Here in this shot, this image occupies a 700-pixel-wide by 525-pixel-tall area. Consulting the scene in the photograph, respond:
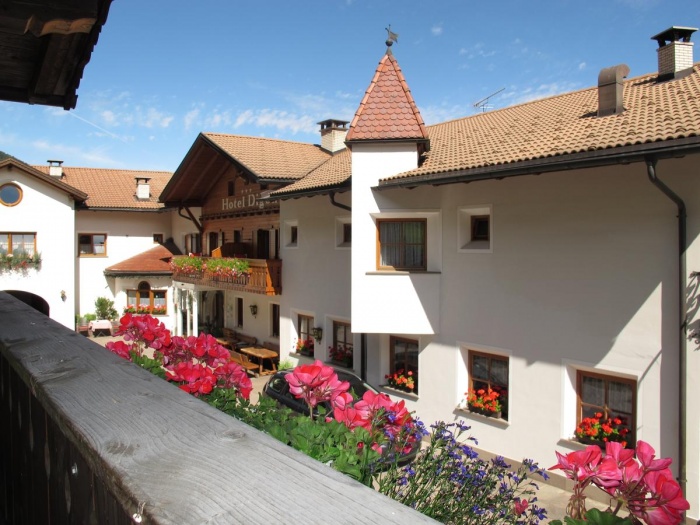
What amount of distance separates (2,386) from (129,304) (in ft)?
88.1

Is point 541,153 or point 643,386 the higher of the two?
point 541,153

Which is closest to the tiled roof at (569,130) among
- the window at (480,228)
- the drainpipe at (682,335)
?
the drainpipe at (682,335)

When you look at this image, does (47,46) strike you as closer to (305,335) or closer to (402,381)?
(402,381)

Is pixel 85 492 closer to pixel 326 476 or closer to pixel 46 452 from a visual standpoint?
pixel 46 452

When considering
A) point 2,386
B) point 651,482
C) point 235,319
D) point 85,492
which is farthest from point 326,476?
point 235,319

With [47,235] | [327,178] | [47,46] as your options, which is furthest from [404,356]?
[47,235]

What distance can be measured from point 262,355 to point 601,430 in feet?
37.5

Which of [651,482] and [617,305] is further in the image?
[617,305]

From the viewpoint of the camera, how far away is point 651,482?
1.76 metres

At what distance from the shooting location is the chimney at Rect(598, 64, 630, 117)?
10.7m

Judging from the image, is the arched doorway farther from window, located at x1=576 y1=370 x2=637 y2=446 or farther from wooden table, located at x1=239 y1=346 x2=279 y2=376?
window, located at x1=576 y1=370 x2=637 y2=446

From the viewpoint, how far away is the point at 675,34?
1158cm

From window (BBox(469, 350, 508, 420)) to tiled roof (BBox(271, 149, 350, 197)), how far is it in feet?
16.8

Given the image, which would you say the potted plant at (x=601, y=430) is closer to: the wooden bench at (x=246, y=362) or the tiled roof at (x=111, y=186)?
the wooden bench at (x=246, y=362)
